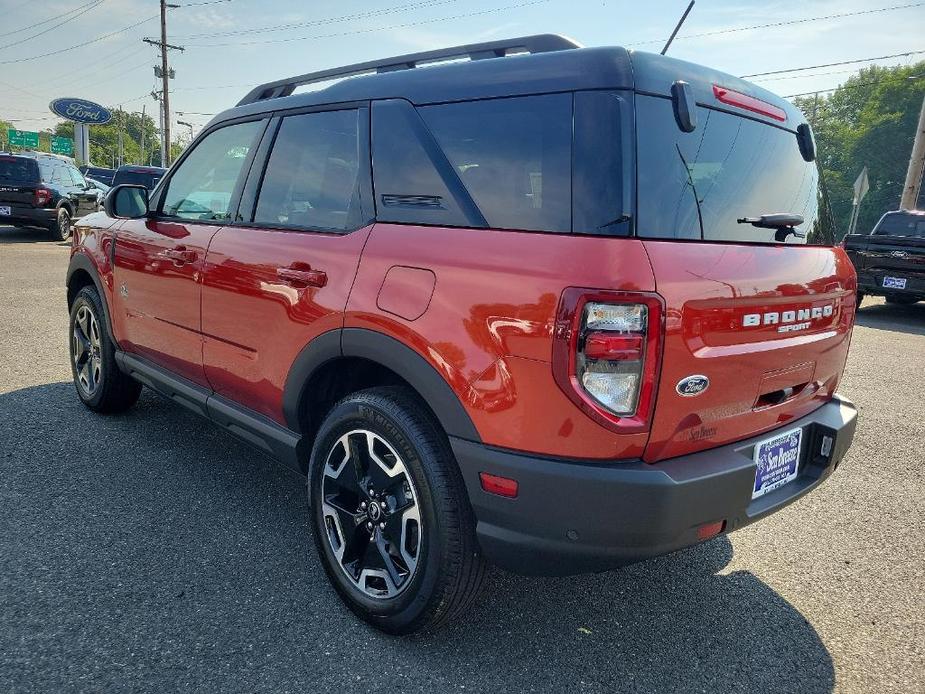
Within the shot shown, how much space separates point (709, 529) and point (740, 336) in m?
0.56

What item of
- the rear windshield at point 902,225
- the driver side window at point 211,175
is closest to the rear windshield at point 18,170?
the driver side window at point 211,175

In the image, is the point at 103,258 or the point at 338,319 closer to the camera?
the point at 338,319

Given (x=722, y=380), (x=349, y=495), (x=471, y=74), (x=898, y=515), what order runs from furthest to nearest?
(x=898, y=515)
(x=349, y=495)
(x=471, y=74)
(x=722, y=380)

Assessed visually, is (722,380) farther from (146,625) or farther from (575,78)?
(146,625)

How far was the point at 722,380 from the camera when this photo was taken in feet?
6.32

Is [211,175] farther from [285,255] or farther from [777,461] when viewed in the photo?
[777,461]

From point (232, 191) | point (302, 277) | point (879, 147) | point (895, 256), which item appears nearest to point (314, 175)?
point (302, 277)

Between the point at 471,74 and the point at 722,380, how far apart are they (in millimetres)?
1258

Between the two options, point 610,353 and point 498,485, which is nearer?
point 610,353

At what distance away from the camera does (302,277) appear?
2500 millimetres

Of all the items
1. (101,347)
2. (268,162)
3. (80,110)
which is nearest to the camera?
(268,162)

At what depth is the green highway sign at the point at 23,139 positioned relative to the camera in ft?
259

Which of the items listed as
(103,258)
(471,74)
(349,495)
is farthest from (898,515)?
(103,258)

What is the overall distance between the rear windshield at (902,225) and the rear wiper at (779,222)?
1122cm
